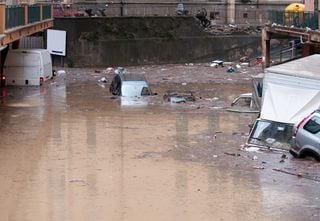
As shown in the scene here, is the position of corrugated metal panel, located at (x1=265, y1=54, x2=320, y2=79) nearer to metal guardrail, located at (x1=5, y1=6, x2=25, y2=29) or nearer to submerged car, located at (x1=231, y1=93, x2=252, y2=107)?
submerged car, located at (x1=231, y1=93, x2=252, y2=107)

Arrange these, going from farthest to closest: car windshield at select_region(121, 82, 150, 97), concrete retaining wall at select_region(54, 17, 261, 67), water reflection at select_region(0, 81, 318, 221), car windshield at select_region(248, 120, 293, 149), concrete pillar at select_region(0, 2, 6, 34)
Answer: concrete retaining wall at select_region(54, 17, 261, 67) < car windshield at select_region(121, 82, 150, 97) < concrete pillar at select_region(0, 2, 6, 34) < car windshield at select_region(248, 120, 293, 149) < water reflection at select_region(0, 81, 318, 221)

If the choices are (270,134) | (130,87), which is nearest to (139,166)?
(270,134)

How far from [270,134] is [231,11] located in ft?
141

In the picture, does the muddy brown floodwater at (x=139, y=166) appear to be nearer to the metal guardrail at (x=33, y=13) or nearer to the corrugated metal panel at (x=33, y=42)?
the metal guardrail at (x=33, y=13)

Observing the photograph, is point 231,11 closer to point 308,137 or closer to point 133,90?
point 133,90

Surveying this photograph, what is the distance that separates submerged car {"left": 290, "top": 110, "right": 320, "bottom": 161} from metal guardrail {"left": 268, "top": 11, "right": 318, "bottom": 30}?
1618 cm

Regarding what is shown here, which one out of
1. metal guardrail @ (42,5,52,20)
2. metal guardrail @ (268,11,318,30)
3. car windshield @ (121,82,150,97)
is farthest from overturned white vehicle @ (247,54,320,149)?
metal guardrail @ (42,5,52,20)

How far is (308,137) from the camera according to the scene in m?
22.2

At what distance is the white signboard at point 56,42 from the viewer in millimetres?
54781

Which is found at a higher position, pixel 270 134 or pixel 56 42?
pixel 56 42

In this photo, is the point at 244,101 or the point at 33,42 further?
the point at 33,42

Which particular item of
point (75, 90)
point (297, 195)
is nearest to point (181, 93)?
A: point (75, 90)

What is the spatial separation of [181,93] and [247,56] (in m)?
19.4

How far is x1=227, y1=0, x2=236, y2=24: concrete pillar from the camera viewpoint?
6625 cm
